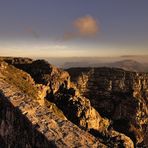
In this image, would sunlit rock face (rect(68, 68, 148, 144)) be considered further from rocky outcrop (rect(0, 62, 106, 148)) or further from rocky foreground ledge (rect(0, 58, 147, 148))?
rocky outcrop (rect(0, 62, 106, 148))

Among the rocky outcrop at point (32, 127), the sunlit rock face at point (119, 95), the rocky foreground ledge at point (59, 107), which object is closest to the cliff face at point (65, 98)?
the rocky foreground ledge at point (59, 107)

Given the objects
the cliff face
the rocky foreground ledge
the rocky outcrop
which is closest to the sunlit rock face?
the rocky foreground ledge

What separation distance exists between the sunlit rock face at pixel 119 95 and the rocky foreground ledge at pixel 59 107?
0.44 metres

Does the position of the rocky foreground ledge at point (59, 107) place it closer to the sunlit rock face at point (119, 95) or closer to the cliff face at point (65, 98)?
the cliff face at point (65, 98)

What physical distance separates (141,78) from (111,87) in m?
20.0

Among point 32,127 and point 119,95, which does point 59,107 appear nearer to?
point 32,127

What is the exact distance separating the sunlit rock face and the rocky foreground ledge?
0.44 metres

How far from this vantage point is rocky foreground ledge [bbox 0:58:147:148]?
14172 millimetres

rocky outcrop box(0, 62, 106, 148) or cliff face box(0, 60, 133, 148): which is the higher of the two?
rocky outcrop box(0, 62, 106, 148)

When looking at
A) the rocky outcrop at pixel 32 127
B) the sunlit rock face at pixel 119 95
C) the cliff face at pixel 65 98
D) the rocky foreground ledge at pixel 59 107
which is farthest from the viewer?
the sunlit rock face at pixel 119 95

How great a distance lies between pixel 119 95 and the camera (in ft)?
517

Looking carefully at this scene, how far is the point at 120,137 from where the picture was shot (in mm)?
81750

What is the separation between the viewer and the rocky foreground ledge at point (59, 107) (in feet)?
46.5

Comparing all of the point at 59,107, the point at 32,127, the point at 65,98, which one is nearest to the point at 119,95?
the point at 65,98
